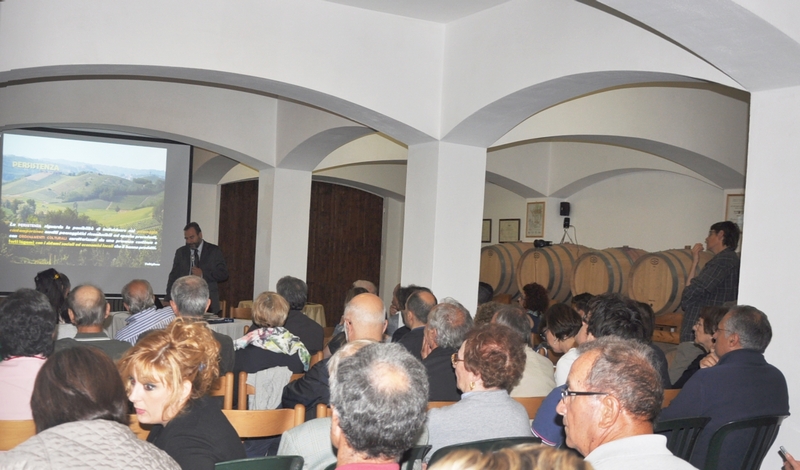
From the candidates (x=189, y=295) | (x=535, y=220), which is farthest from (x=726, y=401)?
(x=535, y=220)

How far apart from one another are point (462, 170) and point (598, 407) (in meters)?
4.22

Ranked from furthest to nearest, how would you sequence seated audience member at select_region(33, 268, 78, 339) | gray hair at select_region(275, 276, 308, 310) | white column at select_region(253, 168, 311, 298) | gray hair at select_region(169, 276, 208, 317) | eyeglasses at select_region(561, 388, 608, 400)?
white column at select_region(253, 168, 311, 298), gray hair at select_region(275, 276, 308, 310), seated audience member at select_region(33, 268, 78, 339), gray hair at select_region(169, 276, 208, 317), eyeglasses at select_region(561, 388, 608, 400)

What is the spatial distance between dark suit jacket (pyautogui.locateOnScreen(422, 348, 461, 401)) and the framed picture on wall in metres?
7.47

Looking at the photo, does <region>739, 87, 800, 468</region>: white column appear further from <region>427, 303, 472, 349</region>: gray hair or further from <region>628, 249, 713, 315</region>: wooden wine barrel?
<region>628, 249, 713, 315</region>: wooden wine barrel

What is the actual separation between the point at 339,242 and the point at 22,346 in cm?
1018

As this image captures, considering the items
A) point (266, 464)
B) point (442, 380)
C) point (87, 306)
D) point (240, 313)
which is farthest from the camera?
point (240, 313)

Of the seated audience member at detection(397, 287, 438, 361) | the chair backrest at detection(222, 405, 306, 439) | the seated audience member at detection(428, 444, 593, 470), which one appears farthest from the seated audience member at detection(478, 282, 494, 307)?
the seated audience member at detection(428, 444, 593, 470)

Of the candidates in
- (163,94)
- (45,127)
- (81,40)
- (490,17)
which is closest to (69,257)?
(45,127)

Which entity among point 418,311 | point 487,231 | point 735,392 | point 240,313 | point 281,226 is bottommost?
point 240,313

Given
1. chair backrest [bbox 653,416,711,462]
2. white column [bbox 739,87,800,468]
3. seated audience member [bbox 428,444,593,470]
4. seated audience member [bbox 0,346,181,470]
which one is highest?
white column [bbox 739,87,800,468]

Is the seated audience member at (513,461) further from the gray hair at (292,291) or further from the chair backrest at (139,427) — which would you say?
the gray hair at (292,291)

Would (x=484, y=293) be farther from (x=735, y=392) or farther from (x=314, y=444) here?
(x=314, y=444)

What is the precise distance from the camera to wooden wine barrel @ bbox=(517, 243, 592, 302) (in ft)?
25.9

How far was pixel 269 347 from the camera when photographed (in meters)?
3.66
